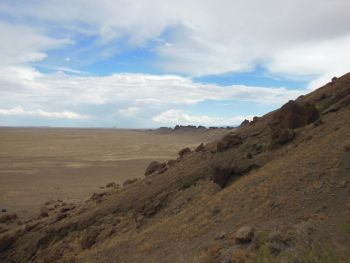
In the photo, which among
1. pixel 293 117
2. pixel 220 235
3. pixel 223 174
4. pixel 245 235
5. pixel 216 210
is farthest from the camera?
pixel 293 117

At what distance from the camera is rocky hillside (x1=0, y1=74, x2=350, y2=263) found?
40.2 ft

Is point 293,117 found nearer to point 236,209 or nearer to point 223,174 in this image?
point 223,174

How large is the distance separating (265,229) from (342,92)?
13467 millimetres

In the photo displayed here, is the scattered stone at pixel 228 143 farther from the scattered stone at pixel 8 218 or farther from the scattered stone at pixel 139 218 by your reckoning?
the scattered stone at pixel 8 218

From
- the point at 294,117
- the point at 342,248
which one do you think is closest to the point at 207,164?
the point at 294,117

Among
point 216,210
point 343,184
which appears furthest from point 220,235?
point 343,184

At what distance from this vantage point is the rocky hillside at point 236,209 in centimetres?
1226

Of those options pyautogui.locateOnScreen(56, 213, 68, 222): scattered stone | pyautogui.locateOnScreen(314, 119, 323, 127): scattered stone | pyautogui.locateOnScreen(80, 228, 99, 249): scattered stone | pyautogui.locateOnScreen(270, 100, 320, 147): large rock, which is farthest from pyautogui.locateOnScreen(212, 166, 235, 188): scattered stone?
pyautogui.locateOnScreen(56, 213, 68, 222): scattered stone

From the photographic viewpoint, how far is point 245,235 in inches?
492

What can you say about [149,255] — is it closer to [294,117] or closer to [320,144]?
[320,144]

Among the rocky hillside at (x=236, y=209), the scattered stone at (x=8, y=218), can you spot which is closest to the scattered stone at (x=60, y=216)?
the rocky hillside at (x=236, y=209)

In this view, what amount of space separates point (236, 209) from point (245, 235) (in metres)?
3.17

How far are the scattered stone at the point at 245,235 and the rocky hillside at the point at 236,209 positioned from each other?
0.11ft

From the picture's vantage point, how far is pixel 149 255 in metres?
15.5
